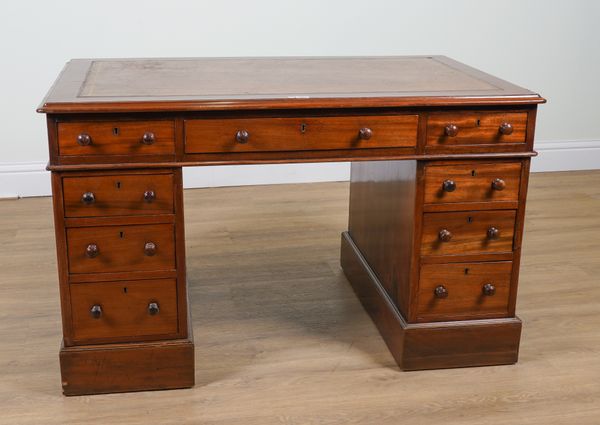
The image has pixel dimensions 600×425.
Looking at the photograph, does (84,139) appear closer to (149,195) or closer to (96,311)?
(149,195)

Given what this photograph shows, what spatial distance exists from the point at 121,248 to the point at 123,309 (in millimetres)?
171

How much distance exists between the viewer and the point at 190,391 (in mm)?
2410

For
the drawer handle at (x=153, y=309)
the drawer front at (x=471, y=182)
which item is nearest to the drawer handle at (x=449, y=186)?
the drawer front at (x=471, y=182)

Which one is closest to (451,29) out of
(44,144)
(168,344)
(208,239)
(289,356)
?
(208,239)

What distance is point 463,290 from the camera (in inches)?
98.6

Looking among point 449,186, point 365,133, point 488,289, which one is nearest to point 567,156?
point 488,289

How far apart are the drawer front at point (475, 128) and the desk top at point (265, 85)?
0.15 ft

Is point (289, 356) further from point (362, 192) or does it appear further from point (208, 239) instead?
point (208, 239)

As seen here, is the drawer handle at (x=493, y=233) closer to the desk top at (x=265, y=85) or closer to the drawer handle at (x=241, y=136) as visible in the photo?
the desk top at (x=265, y=85)

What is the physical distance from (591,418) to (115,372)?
1.29m

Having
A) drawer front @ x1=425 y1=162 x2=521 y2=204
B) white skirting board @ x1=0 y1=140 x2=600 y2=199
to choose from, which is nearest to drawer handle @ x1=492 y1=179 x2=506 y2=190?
drawer front @ x1=425 y1=162 x2=521 y2=204

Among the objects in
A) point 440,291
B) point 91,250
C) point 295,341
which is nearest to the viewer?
point 91,250

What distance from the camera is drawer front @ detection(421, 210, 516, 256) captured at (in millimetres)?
2434

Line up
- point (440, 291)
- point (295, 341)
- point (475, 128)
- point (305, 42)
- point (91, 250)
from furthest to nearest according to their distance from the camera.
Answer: point (305, 42) < point (295, 341) < point (440, 291) < point (475, 128) < point (91, 250)
